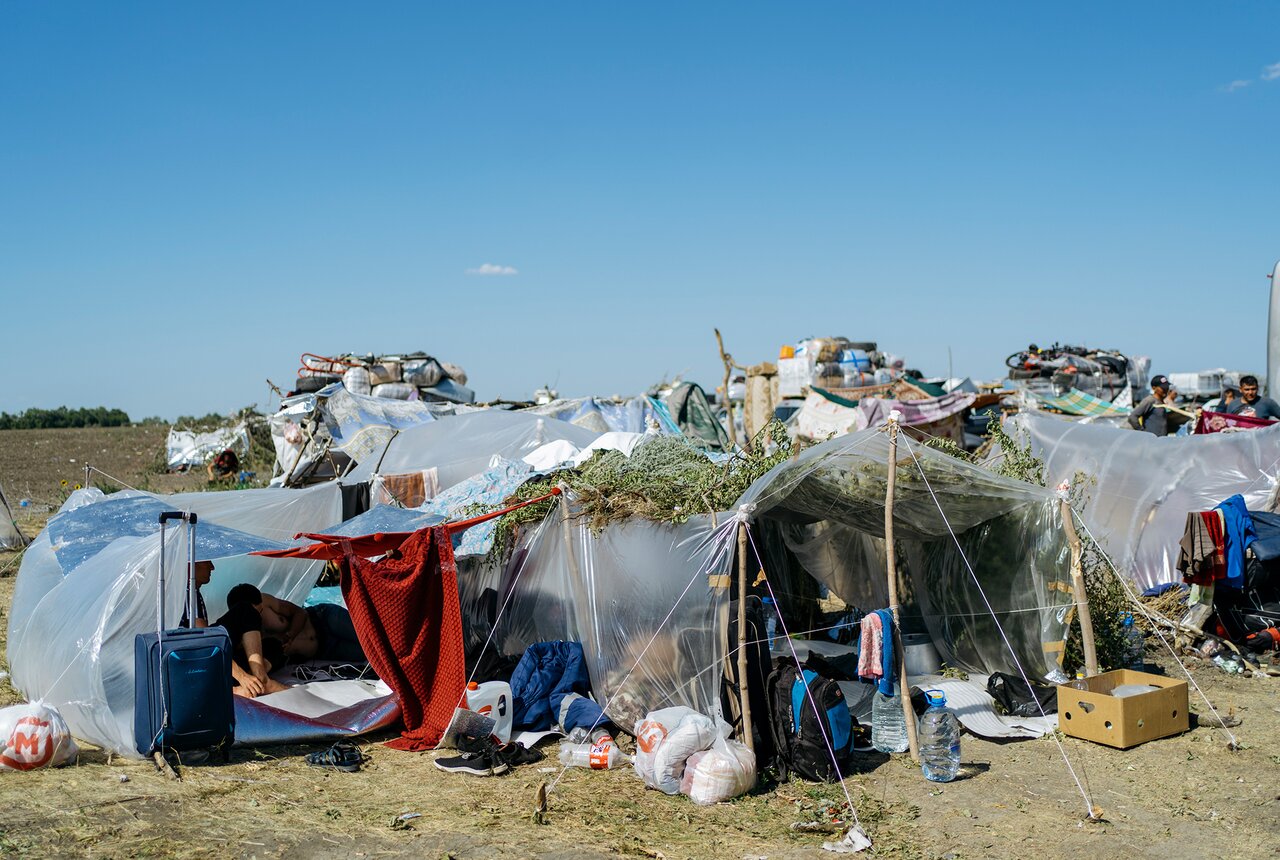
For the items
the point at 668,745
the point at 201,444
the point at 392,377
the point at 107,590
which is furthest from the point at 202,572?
the point at 201,444

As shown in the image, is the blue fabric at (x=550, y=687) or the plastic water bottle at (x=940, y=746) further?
the blue fabric at (x=550, y=687)

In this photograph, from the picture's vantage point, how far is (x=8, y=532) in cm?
1641

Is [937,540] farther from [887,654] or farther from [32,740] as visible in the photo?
[32,740]

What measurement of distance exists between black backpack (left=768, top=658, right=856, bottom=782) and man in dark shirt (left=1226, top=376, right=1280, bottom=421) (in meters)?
8.17

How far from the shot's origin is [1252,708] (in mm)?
7633

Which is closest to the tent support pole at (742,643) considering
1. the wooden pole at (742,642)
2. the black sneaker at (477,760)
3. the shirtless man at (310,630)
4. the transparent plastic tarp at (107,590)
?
the wooden pole at (742,642)

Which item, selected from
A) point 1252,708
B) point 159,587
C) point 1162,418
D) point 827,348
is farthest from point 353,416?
point 1252,708

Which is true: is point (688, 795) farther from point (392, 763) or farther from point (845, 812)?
point (392, 763)

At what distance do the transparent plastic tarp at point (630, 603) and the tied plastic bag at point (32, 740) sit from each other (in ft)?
9.84

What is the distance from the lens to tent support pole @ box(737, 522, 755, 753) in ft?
21.2

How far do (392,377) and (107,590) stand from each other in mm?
14706

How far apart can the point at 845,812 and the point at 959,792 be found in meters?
0.81

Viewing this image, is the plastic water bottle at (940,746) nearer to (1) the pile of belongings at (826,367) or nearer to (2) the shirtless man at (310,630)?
(2) the shirtless man at (310,630)

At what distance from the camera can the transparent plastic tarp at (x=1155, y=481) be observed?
1056 centimetres
